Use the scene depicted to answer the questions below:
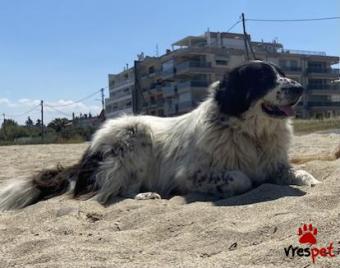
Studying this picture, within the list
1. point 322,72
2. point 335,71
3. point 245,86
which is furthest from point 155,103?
point 245,86

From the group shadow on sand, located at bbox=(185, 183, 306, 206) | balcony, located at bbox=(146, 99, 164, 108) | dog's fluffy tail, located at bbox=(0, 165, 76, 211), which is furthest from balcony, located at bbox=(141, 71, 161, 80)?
shadow on sand, located at bbox=(185, 183, 306, 206)

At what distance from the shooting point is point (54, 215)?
500cm

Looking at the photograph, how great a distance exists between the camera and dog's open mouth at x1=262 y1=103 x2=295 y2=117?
5434 millimetres

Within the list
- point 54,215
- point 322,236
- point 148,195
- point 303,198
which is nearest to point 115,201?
point 148,195

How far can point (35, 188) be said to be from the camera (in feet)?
20.9

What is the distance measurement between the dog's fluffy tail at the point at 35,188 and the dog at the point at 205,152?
1 centimetres

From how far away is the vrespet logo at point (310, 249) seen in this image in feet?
8.92

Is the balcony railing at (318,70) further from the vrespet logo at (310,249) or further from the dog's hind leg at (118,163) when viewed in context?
the vrespet logo at (310,249)

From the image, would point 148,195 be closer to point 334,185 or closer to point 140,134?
point 140,134

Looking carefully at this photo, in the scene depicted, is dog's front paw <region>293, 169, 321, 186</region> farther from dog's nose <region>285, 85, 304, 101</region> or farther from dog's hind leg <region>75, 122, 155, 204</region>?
dog's hind leg <region>75, 122, 155, 204</region>

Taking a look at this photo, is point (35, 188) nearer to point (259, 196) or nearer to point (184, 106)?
point (259, 196)

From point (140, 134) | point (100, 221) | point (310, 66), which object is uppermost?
point (310, 66)

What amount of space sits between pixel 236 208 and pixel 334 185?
91 centimetres

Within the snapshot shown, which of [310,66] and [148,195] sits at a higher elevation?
[310,66]
